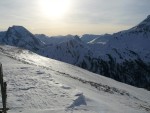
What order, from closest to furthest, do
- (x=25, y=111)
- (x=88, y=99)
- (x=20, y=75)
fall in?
(x=25, y=111)
(x=88, y=99)
(x=20, y=75)

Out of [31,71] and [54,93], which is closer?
[54,93]

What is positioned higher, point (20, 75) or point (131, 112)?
point (20, 75)

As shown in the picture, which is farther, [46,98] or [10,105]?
[46,98]

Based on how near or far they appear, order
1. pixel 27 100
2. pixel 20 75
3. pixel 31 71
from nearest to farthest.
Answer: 1. pixel 27 100
2. pixel 20 75
3. pixel 31 71

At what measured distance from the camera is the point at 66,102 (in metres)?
23.4

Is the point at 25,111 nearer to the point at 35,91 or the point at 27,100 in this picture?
the point at 27,100

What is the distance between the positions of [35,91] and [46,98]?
6.52 feet

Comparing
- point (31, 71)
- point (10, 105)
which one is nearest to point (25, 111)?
point (10, 105)

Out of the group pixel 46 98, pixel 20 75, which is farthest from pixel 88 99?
pixel 20 75

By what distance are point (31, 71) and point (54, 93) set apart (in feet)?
35.3

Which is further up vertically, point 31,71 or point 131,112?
point 31,71

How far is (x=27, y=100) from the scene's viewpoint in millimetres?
23000

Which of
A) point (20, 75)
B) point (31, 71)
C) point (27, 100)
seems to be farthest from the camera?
point (31, 71)

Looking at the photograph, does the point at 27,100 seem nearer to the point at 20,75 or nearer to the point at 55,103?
the point at 55,103
